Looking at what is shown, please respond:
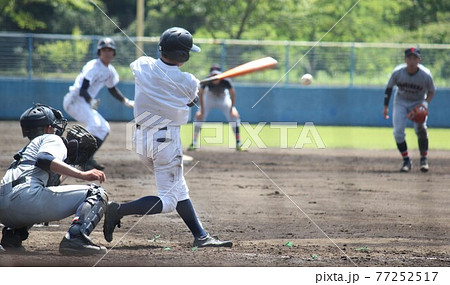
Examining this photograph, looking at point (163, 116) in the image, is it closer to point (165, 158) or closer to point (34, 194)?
point (165, 158)

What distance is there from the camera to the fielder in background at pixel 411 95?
13203 mm

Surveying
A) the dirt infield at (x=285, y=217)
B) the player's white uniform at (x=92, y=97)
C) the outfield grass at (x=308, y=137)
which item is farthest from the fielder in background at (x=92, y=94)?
the outfield grass at (x=308, y=137)

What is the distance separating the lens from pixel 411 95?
1348 cm

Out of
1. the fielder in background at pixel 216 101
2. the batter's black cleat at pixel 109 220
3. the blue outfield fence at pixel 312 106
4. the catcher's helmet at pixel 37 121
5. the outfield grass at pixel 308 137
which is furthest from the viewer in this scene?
the blue outfield fence at pixel 312 106

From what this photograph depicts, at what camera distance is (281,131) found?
929 inches

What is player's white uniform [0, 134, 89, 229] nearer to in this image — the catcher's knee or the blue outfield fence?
the catcher's knee

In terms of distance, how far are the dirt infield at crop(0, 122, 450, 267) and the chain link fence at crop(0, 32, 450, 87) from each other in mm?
9811

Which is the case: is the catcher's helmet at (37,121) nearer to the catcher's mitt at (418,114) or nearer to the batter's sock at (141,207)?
the batter's sock at (141,207)

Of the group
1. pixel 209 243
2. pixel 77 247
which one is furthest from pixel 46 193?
pixel 209 243

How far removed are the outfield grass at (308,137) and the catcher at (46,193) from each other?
Answer: 37.6 feet

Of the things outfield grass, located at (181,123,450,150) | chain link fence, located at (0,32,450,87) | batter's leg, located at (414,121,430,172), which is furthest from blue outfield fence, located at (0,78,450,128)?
batter's leg, located at (414,121,430,172)

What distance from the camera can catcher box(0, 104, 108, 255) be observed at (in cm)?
592

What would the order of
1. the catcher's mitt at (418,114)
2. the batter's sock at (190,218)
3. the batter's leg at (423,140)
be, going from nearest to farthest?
the batter's sock at (190,218) → the catcher's mitt at (418,114) → the batter's leg at (423,140)

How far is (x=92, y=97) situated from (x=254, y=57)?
535 inches
